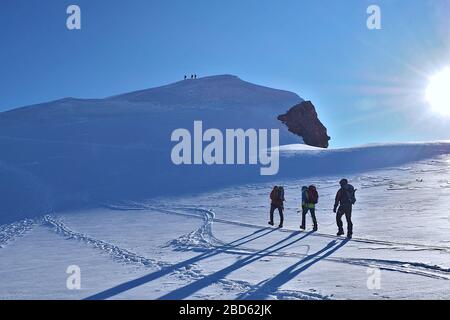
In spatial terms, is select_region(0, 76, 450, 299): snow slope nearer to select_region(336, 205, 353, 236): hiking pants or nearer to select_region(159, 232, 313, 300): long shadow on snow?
select_region(159, 232, 313, 300): long shadow on snow

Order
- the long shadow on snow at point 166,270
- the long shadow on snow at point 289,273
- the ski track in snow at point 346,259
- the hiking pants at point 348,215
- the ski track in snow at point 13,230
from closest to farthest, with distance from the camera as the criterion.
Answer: the long shadow on snow at point 289,273, the long shadow on snow at point 166,270, the ski track in snow at point 346,259, the hiking pants at point 348,215, the ski track in snow at point 13,230

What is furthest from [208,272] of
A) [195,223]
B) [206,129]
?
[206,129]

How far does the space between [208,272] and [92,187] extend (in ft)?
60.6

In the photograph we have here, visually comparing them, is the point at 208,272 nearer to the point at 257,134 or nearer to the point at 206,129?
the point at 206,129

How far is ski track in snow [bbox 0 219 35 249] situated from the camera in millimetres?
13765

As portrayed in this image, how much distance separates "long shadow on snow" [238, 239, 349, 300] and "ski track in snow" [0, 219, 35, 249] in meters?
8.41

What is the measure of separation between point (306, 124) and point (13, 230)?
4409 cm

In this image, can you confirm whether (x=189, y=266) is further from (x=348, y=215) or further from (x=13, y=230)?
(x=13, y=230)

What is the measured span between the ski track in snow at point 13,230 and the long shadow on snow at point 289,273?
8.41 metres

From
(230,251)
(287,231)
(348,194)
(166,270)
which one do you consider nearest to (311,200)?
(287,231)

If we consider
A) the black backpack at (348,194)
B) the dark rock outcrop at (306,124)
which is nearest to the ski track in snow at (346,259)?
the black backpack at (348,194)

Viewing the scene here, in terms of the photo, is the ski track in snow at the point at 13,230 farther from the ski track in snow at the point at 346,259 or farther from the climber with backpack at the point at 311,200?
the climber with backpack at the point at 311,200

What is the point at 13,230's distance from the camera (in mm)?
15555

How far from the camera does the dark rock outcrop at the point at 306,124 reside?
176 ft
